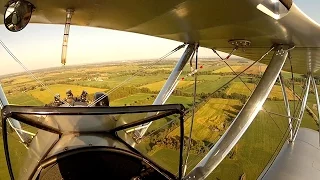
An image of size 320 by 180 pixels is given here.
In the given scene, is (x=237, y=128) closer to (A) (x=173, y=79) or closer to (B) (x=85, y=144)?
(B) (x=85, y=144)

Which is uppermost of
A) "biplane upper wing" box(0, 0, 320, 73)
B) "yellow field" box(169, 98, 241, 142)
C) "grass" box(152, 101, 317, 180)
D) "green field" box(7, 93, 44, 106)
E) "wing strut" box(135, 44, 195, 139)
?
"biplane upper wing" box(0, 0, 320, 73)

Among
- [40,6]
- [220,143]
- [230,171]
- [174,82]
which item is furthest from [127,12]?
[230,171]

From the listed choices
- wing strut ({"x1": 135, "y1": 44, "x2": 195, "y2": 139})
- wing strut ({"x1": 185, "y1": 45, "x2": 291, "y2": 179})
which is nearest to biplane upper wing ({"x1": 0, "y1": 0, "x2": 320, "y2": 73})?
wing strut ({"x1": 185, "y1": 45, "x2": 291, "y2": 179})

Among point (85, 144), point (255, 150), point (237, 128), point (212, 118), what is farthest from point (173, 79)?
point (212, 118)

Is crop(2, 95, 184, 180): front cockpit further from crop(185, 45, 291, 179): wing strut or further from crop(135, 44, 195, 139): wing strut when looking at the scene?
crop(135, 44, 195, 139): wing strut

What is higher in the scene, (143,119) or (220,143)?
(143,119)

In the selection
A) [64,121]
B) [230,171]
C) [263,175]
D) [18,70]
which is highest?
[18,70]

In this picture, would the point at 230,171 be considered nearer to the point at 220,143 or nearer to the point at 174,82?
the point at 174,82
